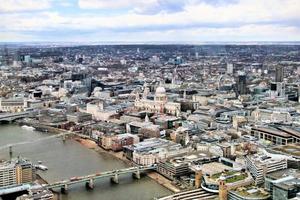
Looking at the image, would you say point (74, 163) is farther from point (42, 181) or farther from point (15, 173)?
point (15, 173)

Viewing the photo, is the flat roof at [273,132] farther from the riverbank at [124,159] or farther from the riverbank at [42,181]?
the riverbank at [42,181]

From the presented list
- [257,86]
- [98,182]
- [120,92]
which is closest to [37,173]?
[98,182]

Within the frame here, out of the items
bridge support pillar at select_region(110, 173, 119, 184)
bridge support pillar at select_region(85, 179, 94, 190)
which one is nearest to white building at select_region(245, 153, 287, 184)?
bridge support pillar at select_region(110, 173, 119, 184)

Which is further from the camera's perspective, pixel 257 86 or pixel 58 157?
pixel 257 86

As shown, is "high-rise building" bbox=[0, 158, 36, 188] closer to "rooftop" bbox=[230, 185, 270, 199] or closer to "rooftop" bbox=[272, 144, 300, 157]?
"rooftop" bbox=[230, 185, 270, 199]

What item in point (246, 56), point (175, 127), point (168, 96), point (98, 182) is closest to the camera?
point (98, 182)

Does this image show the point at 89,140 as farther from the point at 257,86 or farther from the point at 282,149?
the point at 257,86
